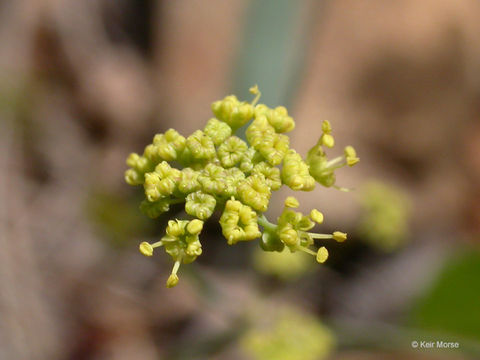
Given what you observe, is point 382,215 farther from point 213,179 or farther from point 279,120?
point 213,179

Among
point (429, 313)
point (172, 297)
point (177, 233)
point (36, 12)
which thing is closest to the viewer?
point (177, 233)

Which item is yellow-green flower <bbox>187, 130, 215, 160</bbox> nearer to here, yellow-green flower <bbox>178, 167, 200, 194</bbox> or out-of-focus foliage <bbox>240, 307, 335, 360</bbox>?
yellow-green flower <bbox>178, 167, 200, 194</bbox>

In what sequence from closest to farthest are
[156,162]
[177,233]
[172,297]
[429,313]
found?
[177,233]
[156,162]
[429,313]
[172,297]

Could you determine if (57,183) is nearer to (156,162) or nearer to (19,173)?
(19,173)

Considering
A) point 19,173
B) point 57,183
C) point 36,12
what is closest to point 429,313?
point 57,183

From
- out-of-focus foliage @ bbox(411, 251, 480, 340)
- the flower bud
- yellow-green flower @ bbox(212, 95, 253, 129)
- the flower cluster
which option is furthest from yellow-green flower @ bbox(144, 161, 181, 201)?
out-of-focus foliage @ bbox(411, 251, 480, 340)

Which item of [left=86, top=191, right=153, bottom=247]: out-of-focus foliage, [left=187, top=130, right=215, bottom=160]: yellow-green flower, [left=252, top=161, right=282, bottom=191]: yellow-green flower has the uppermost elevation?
[left=86, top=191, right=153, bottom=247]: out-of-focus foliage

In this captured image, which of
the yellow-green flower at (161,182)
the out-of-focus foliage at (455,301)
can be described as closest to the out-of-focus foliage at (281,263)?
the out-of-focus foliage at (455,301)
